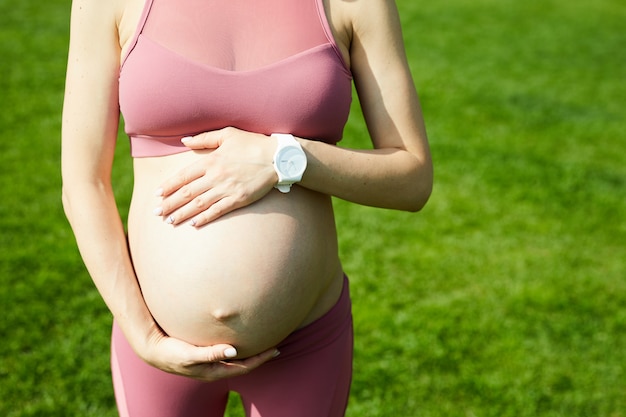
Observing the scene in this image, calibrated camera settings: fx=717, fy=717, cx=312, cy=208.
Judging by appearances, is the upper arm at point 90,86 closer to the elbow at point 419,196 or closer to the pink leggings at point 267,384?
the pink leggings at point 267,384

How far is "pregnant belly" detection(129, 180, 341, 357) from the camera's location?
163 cm

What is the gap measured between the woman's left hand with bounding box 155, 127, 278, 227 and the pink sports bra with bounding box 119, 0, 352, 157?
0.05 metres

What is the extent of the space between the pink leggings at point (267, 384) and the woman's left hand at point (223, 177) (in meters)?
0.39

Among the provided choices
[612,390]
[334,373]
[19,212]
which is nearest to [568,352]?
[612,390]

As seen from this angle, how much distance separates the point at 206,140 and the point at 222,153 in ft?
0.17

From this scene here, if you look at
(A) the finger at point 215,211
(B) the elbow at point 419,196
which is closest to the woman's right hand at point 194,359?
(A) the finger at point 215,211

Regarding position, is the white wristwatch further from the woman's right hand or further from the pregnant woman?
the woman's right hand

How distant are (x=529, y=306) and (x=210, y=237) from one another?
119 inches

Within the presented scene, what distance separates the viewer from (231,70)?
1608 mm

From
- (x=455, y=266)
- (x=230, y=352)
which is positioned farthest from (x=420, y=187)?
(x=455, y=266)

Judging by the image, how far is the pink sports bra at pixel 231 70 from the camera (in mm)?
1587

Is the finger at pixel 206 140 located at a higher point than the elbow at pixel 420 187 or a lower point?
higher

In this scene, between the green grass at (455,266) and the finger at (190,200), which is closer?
the finger at (190,200)

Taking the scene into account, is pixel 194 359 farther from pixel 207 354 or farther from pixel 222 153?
pixel 222 153
